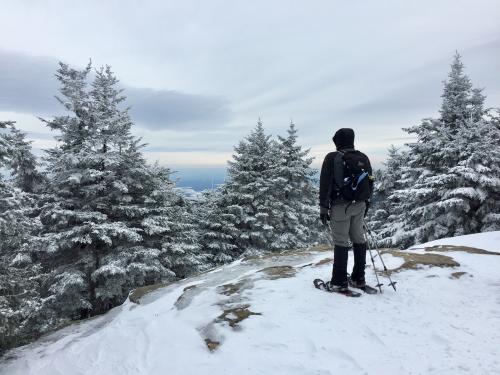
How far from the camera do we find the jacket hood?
18.2 ft

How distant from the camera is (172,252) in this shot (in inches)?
741

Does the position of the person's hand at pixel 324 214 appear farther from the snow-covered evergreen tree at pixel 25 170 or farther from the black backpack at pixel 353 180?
the snow-covered evergreen tree at pixel 25 170

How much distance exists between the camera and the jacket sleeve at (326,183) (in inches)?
212

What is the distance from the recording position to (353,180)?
540cm

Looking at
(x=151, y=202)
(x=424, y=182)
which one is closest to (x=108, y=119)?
(x=151, y=202)

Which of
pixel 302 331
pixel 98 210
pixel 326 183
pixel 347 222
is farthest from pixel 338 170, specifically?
pixel 98 210

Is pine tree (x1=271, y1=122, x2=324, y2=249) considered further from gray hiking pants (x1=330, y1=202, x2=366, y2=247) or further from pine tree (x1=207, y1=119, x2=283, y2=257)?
gray hiking pants (x1=330, y1=202, x2=366, y2=247)

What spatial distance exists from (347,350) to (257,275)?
3.78m

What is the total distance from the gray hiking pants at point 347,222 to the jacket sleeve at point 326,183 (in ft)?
0.81

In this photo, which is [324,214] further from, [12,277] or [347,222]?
[12,277]

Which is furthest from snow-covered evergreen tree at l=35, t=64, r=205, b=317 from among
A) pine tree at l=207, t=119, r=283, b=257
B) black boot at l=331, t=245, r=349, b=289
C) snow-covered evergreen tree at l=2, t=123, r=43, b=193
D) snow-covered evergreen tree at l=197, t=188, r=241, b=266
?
black boot at l=331, t=245, r=349, b=289

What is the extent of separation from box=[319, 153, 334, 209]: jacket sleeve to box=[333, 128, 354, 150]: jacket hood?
30 centimetres

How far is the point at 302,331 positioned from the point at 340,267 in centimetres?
149

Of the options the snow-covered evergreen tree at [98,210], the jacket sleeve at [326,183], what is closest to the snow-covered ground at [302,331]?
the jacket sleeve at [326,183]
